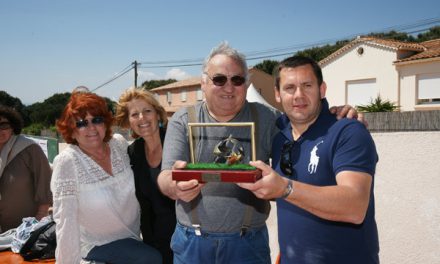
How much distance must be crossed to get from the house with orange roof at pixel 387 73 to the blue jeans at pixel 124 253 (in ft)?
60.2

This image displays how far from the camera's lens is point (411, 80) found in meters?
19.9

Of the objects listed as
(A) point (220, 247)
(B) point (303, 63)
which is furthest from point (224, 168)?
(B) point (303, 63)

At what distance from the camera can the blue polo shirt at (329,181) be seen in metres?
2.05

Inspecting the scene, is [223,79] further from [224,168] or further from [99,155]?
[99,155]

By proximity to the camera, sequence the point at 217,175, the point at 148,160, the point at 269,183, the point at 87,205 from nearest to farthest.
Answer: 1. the point at 269,183
2. the point at 217,175
3. the point at 87,205
4. the point at 148,160

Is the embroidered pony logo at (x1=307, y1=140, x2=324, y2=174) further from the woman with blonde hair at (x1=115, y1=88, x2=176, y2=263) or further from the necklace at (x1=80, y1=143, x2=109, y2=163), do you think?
the necklace at (x1=80, y1=143, x2=109, y2=163)

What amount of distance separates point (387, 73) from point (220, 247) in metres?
22.1

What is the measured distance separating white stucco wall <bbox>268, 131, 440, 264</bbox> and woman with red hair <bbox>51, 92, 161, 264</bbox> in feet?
13.2

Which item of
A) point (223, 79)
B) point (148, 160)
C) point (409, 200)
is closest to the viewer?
point (223, 79)

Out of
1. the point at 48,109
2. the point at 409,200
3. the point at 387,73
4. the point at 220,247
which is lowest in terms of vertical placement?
the point at 409,200

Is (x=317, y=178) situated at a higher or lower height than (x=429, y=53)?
lower

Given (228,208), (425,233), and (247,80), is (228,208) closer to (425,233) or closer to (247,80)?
(247,80)

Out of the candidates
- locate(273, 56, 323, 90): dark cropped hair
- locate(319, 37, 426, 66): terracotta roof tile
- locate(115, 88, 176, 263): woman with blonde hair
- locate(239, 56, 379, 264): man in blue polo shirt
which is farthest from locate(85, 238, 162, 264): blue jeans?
locate(319, 37, 426, 66): terracotta roof tile

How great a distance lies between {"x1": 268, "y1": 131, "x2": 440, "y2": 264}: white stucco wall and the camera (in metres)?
5.82
